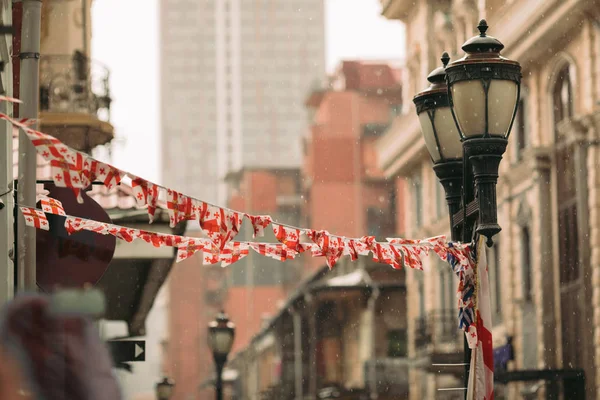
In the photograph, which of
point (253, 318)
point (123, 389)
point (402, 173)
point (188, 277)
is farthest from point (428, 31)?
point (188, 277)

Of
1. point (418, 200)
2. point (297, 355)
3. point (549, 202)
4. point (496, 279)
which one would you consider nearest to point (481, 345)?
point (549, 202)

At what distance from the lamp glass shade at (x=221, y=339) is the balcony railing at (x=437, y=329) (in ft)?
56.2

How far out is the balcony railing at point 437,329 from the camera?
116 feet

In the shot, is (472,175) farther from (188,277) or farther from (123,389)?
Answer: (188,277)

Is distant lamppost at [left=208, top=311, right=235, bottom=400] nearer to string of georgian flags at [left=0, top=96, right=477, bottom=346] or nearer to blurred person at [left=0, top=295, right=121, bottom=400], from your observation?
string of georgian flags at [left=0, top=96, right=477, bottom=346]

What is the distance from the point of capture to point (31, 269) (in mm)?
7363

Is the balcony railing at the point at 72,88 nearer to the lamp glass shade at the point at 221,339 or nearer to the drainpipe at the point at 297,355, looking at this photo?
the lamp glass shade at the point at 221,339

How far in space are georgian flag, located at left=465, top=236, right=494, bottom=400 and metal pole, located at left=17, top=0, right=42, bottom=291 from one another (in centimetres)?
248

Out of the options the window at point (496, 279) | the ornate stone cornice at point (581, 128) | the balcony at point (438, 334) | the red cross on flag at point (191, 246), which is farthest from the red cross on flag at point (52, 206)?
the balcony at point (438, 334)

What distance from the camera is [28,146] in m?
7.52

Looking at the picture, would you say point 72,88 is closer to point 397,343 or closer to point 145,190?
point 145,190

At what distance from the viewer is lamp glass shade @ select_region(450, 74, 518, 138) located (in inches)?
311

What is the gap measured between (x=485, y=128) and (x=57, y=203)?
2.48 m

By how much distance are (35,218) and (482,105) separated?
2.58 meters
